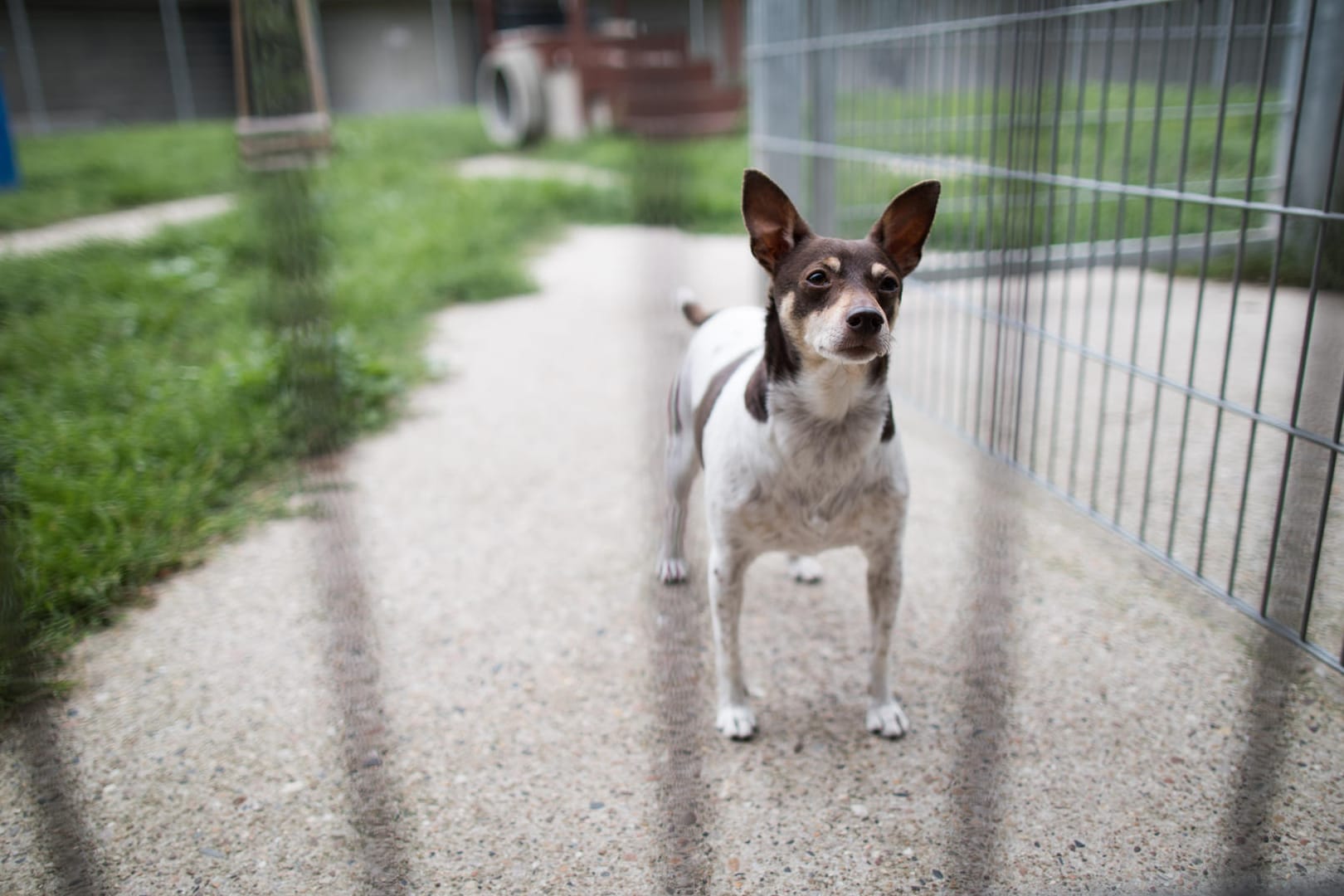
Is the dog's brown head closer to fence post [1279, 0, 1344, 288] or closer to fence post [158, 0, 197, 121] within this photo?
fence post [1279, 0, 1344, 288]

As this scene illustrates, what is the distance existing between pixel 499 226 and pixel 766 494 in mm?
5893

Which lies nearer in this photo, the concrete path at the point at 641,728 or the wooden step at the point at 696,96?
the concrete path at the point at 641,728

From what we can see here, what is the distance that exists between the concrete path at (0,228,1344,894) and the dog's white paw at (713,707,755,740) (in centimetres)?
3

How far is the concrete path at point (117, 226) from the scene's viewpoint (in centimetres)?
686

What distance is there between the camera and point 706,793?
2078 mm

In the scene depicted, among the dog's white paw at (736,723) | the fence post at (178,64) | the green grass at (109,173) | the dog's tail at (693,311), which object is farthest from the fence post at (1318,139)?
the fence post at (178,64)

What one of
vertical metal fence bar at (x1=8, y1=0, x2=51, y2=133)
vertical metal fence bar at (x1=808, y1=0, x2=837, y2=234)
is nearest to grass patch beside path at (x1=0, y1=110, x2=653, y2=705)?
vertical metal fence bar at (x1=808, y1=0, x2=837, y2=234)

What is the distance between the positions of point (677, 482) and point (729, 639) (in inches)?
22.5

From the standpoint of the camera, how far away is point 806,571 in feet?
9.61

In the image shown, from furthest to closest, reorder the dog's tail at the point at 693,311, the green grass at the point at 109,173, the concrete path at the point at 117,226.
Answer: the green grass at the point at 109,173 < the concrete path at the point at 117,226 < the dog's tail at the point at 693,311

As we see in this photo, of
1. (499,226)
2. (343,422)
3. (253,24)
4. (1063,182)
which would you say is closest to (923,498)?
(1063,182)

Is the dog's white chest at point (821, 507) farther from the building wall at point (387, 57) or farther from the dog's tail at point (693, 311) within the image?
the building wall at point (387, 57)

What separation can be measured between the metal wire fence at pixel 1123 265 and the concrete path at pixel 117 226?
4778 millimetres

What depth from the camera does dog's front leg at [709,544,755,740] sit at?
222cm
